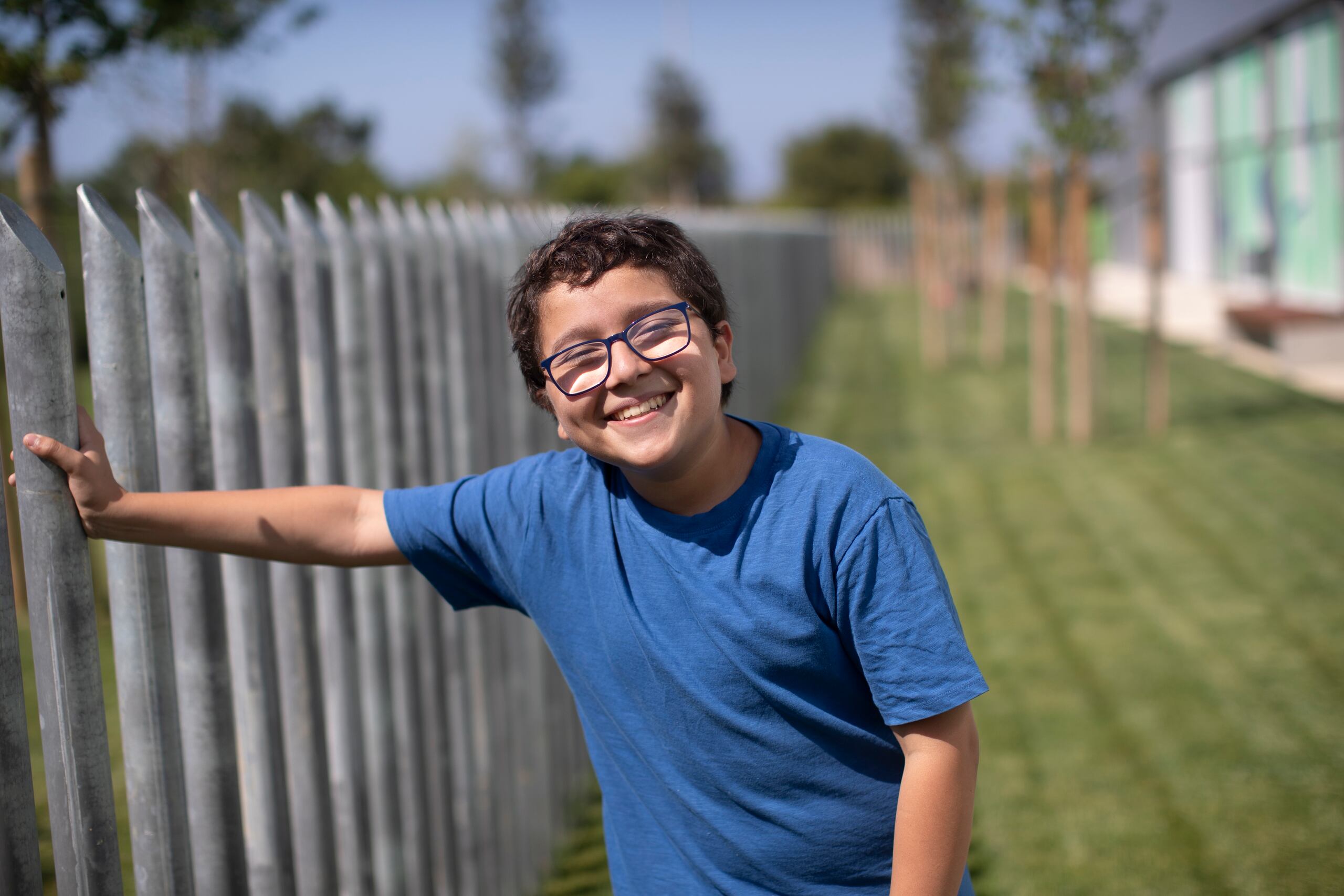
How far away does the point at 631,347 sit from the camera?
1.63 metres

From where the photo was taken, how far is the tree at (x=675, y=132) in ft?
156

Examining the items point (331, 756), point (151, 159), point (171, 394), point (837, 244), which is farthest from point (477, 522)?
point (837, 244)

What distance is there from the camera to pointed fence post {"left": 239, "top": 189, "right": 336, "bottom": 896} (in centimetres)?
229

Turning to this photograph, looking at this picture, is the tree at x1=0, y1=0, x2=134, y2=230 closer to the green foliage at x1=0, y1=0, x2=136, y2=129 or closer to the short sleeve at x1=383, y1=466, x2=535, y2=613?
the green foliage at x1=0, y1=0, x2=136, y2=129

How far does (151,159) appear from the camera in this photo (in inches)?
289

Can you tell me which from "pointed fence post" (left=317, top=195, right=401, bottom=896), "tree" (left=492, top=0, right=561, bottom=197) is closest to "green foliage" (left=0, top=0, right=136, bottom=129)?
"pointed fence post" (left=317, top=195, right=401, bottom=896)

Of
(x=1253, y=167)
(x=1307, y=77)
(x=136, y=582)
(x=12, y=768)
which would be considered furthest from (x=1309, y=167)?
(x=12, y=768)

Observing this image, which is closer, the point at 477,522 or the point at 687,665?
the point at 687,665

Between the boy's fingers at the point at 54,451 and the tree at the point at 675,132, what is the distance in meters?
46.6

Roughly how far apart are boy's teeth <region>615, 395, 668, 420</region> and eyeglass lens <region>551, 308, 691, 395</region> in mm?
56

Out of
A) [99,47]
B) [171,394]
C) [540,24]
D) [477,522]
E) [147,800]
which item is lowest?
[147,800]

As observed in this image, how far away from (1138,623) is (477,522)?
4.71 meters

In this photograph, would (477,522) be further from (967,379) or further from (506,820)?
(967,379)

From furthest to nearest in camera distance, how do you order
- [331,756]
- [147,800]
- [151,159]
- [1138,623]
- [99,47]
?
1. [151,159]
2. [1138,623]
3. [99,47]
4. [331,756]
5. [147,800]
